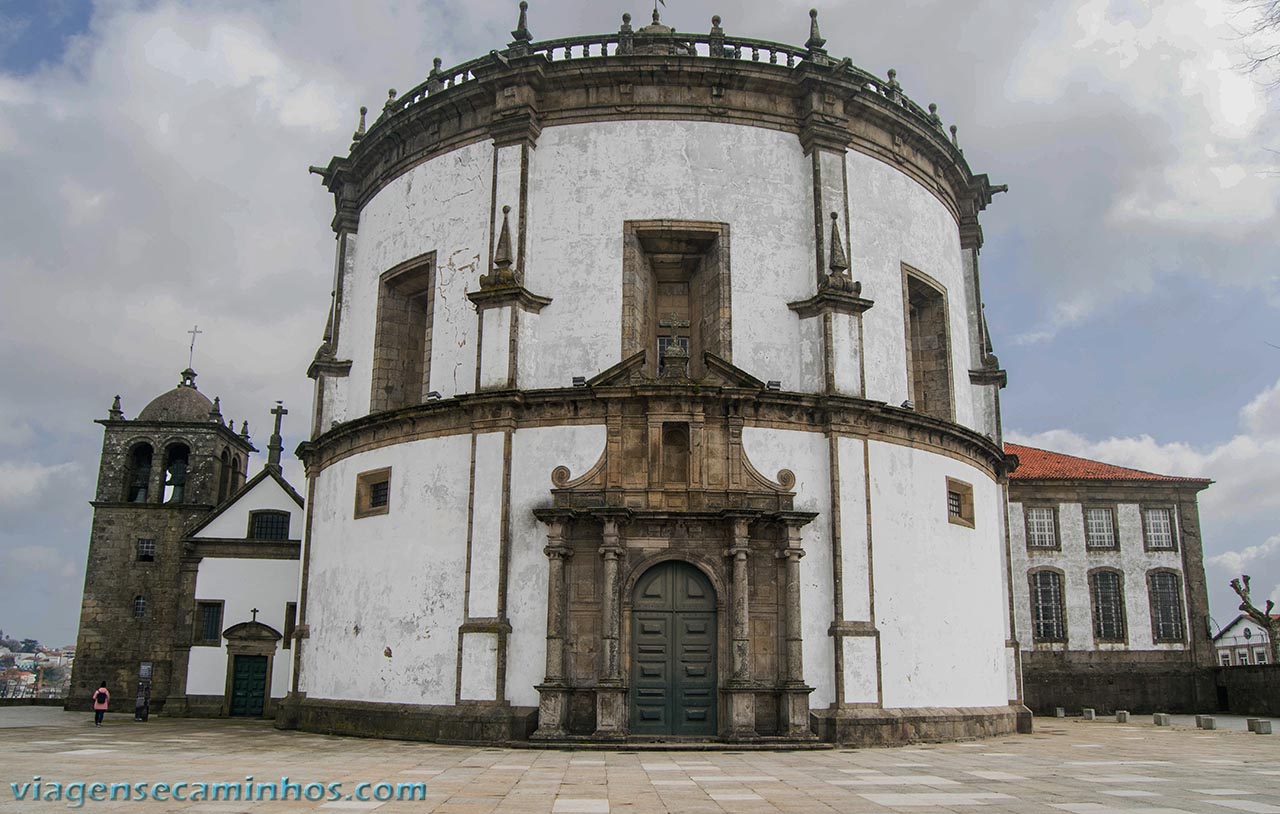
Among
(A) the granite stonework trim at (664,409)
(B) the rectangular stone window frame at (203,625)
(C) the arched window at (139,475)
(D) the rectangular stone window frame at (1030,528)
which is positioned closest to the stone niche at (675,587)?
(A) the granite stonework trim at (664,409)

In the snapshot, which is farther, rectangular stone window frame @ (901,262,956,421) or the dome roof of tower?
the dome roof of tower

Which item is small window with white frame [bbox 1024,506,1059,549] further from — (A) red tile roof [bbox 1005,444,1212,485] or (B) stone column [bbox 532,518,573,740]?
(B) stone column [bbox 532,518,573,740]

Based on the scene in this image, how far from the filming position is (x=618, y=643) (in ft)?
57.3

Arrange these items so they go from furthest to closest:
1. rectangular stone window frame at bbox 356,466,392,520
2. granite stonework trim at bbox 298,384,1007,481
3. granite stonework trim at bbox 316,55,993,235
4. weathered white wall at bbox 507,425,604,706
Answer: rectangular stone window frame at bbox 356,466,392,520 → granite stonework trim at bbox 316,55,993,235 → granite stonework trim at bbox 298,384,1007,481 → weathered white wall at bbox 507,425,604,706

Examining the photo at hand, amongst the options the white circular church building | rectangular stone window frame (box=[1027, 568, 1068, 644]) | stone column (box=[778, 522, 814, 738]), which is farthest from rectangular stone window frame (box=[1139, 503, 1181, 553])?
stone column (box=[778, 522, 814, 738])

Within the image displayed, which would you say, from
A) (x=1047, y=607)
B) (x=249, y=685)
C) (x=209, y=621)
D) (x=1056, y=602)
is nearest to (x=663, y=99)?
(x=249, y=685)

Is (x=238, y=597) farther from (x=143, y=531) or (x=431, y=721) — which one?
(x=431, y=721)

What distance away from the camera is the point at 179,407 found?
128 feet

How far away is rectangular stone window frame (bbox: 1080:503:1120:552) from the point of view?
39.0 meters

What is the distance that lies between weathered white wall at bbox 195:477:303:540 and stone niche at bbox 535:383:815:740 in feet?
55.0

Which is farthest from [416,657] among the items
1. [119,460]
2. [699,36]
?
[119,460]

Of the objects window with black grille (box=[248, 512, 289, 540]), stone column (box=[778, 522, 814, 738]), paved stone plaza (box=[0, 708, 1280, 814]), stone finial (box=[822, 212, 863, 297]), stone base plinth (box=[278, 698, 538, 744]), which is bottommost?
paved stone plaza (box=[0, 708, 1280, 814])

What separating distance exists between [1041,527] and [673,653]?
2575 centimetres

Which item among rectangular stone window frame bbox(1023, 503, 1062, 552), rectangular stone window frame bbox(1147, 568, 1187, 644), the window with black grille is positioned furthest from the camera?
rectangular stone window frame bbox(1023, 503, 1062, 552)
